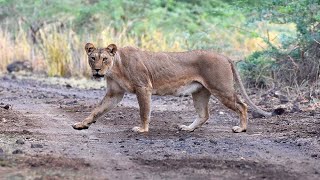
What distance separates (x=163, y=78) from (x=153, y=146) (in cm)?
192

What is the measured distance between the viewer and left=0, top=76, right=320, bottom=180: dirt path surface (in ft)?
21.2

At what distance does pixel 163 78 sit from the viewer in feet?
32.1

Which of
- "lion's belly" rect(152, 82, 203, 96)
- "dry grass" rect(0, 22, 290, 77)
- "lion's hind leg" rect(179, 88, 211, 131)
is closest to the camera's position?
"lion's belly" rect(152, 82, 203, 96)

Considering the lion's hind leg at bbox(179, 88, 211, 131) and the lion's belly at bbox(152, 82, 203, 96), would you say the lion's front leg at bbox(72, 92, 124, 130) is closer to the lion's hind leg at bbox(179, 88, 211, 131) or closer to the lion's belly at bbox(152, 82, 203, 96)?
the lion's belly at bbox(152, 82, 203, 96)

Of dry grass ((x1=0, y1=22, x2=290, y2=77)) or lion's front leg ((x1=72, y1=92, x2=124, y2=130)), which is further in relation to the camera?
dry grass ((x1=0, y1=22, x2=290, y2=77))

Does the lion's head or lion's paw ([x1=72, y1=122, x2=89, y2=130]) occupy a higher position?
the lion's head

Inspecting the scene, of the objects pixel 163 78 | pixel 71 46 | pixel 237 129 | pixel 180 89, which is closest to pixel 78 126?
pixel 163 78

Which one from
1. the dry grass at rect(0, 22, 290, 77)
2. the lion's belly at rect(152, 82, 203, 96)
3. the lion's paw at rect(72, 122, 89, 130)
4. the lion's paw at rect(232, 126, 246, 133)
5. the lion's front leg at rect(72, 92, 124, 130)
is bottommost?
the dry grass at rect(0, 22, 290, 77)

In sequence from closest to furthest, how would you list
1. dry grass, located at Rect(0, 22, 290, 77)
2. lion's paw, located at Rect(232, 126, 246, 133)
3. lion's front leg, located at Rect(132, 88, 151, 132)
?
lion's front leg, located at Rect(132, 88, 151, 132) < lion's paw, located at Rect(232, 126, 246, 133) < dry grass, located at Rect(0, 22, 290, 77)

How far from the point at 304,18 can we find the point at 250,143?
18.8ft

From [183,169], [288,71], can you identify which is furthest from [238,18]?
[183,169]

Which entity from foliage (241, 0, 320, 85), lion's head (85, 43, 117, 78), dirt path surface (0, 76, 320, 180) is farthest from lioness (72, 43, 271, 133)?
foliage (241, 0, 320, 85)

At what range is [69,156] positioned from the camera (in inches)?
284

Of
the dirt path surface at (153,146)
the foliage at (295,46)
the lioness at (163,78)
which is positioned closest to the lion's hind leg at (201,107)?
the lioness at (163,78)
